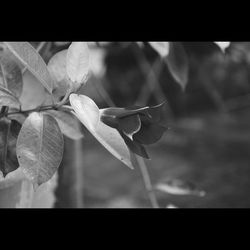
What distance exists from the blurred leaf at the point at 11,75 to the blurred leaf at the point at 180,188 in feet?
1.13

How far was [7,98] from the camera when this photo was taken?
0.41 metres

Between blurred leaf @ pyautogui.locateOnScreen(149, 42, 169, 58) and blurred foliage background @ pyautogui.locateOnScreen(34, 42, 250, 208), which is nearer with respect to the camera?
blurred leaf @ pyautogui.locateOnScreen(149, 42, 169, 58)

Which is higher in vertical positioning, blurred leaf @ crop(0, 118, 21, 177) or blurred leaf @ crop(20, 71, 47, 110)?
blurred leaf @ crop(20, 71, 47, 110)

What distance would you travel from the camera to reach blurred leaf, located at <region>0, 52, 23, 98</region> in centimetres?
45

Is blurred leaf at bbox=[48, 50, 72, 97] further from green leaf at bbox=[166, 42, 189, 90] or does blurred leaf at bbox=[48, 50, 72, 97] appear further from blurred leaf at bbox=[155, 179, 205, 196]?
blurred leaf at bbox=[155, 179, 205, 196]

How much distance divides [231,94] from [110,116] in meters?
4.42

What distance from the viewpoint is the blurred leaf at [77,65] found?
1.34 ft

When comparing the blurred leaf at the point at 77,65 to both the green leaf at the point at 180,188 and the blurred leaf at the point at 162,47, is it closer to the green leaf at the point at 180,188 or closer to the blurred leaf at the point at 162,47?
the blurred leaf at the point at 162,47

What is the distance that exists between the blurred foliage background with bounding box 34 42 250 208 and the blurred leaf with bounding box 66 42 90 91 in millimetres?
199

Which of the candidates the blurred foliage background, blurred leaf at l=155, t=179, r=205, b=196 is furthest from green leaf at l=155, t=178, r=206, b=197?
the blurred foliage background

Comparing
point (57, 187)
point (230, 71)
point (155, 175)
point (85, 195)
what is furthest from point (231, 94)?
point (57, 187)

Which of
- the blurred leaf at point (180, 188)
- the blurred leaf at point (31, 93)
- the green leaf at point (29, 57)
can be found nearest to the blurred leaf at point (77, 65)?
the green leaf at point (29, 57)

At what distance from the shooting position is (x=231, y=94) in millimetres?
4676

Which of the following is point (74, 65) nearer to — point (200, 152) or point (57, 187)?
point (57, 187)
